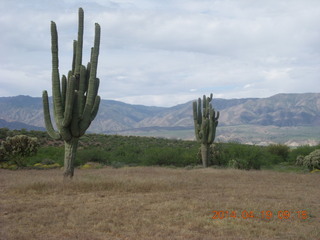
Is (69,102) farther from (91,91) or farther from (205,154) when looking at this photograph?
(205,154)

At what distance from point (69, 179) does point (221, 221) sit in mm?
6590

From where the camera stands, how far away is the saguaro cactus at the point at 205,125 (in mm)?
22109

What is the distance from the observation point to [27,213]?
26.3 feet

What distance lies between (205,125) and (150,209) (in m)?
13.9

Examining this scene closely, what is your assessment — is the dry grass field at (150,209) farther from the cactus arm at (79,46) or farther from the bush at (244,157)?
the bush at (244,157)

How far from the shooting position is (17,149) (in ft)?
67.5

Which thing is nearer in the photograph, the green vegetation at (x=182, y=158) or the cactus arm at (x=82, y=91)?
the cactus arm at (x=82, y=91)

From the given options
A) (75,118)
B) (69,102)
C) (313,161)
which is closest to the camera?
(69,102)

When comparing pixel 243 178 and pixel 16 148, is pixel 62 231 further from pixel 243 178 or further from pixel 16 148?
pixel 16 148

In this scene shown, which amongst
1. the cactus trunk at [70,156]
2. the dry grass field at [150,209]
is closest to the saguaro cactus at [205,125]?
the dry grass field at [150,209]

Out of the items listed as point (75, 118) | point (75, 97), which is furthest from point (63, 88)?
point (75, 118)
